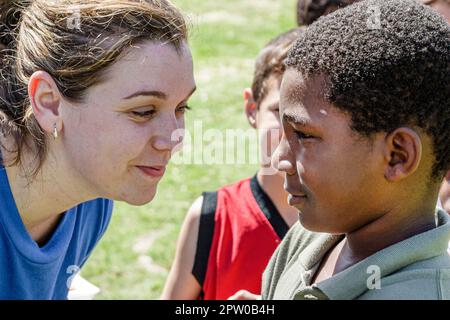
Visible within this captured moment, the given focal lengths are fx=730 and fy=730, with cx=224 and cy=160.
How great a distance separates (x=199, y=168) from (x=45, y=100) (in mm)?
3988

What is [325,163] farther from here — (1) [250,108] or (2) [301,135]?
(1) [250,108]

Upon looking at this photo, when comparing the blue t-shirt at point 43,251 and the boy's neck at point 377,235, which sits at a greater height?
the blue t-shirt at point 43,251

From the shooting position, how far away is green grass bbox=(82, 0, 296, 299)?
4789mm

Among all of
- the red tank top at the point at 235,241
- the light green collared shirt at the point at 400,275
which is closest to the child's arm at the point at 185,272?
the red tank top at the point at 235,241

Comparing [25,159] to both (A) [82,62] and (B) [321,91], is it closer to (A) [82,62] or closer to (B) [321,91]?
(A) [82,62]

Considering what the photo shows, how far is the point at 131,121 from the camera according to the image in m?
2.26

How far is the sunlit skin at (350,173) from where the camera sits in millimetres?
1787

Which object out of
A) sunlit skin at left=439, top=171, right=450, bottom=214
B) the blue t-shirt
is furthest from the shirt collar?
the blue t-shirt

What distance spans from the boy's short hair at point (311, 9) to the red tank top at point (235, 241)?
3.23 ft

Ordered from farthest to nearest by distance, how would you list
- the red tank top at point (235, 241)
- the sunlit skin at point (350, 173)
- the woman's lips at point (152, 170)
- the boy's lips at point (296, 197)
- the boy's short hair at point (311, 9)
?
the boy's short hair at point (311, 9) → the red tank top at point (235, 241) → the woman's lips at point (152, 170) → the boy's lips at point (296, 197) → the sunlit skin at point (350, 173)

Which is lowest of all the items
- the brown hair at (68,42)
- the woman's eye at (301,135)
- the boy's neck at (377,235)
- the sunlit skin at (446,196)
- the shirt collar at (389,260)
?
the shirt collar at (389,260)

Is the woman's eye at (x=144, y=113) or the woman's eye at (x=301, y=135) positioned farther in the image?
the woman's eye at (x=144, y=113)

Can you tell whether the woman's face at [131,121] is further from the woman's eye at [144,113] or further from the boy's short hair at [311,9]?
the boy's short hair at [311,9]

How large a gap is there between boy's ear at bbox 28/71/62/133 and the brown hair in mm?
28
